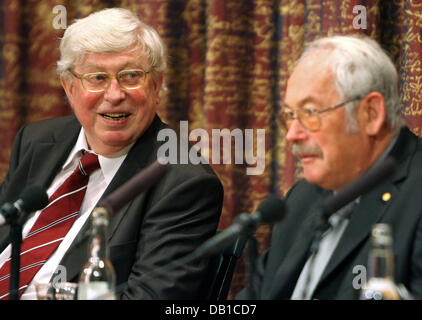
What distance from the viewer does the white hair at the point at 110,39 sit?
8.55ft

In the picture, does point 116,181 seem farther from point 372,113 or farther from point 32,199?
point 372,113

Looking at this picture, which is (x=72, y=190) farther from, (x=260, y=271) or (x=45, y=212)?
(x=260, y=271)

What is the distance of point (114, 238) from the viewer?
7.94 feet

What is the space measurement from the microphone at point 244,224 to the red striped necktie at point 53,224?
1.08 meters

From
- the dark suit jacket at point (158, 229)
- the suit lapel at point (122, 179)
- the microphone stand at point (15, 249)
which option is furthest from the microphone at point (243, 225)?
the suit lapel at point (122, 179)

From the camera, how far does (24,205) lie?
1.88 meters

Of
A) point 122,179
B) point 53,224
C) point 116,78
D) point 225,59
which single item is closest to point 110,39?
point 116,78

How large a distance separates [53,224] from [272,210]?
1.23 metres

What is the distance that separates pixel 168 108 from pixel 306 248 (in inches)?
60.1

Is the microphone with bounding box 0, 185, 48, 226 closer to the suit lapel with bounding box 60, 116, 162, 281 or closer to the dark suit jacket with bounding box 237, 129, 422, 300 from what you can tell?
the suit lapel with bounding box 60, 116, 162, 281

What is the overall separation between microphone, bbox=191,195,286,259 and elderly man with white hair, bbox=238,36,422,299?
344 millimetres

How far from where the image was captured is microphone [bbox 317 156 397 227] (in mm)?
1577

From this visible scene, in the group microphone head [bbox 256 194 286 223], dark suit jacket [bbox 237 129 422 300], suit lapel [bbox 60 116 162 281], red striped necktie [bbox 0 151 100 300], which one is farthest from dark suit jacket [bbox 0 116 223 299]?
microphone head [bbox 256 194 286 223]

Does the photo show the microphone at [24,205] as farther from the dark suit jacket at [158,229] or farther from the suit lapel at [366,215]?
the suit lapel at [366,215]
